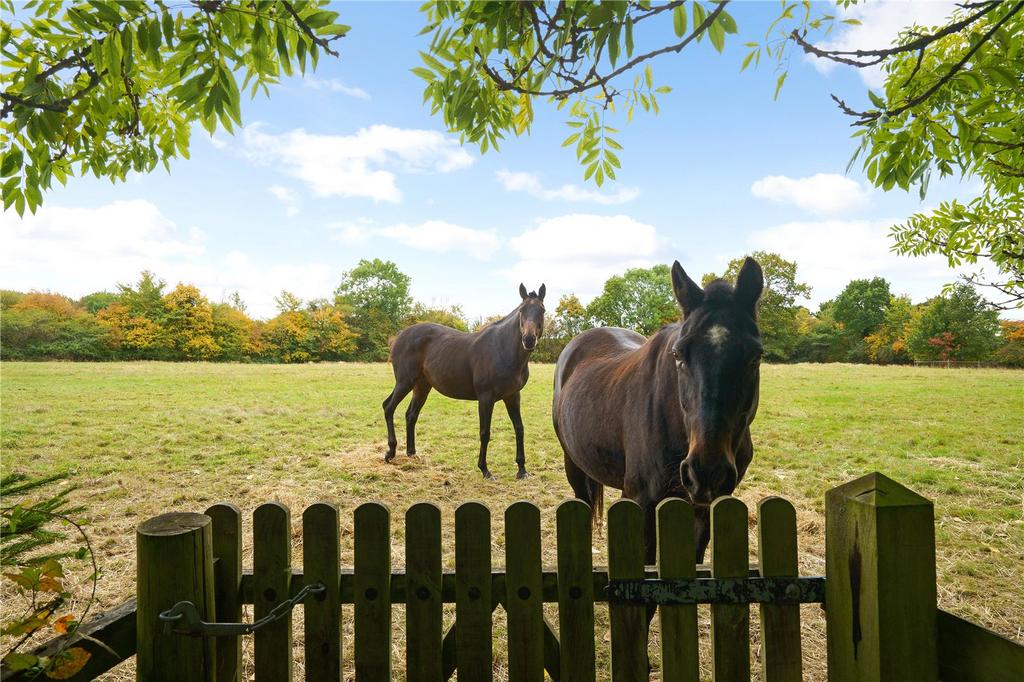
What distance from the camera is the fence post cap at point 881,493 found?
1244 mm

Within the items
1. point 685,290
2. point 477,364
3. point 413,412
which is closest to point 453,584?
point 685,290

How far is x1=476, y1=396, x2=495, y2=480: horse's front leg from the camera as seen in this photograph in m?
6.57

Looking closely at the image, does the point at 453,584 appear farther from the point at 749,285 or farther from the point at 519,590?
the point at 749,285

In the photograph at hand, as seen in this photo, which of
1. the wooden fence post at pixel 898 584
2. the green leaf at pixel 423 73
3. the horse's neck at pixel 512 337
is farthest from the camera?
the horse's neck at pixel 512 337

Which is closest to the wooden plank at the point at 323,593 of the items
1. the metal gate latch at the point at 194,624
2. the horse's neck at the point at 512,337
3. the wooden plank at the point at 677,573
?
the metal gate latch at the point at 194,624

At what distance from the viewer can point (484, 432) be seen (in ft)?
22.1

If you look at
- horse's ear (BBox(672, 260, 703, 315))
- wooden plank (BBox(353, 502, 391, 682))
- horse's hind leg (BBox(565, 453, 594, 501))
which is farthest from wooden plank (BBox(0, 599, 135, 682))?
horse's hind leg (BBox(565, 453, 594, 501))

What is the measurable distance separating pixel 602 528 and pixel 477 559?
126 inches

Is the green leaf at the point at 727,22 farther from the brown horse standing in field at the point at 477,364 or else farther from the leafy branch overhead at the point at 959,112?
the brown horse standing in field at the point at 477,364

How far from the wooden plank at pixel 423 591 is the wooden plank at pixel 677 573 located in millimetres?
700

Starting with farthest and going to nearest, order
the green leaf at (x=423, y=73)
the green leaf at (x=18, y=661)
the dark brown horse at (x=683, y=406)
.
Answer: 1. the dark brown horse at (x=683, y=406)
2. the green leaf at (x=423, y=73)
3. the green leaf at (x=18, y=661)

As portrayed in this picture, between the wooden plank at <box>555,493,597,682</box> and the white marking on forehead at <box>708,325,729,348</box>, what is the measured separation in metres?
1.02

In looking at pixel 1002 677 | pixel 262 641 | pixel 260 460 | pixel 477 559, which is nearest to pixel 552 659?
pixel 477 559

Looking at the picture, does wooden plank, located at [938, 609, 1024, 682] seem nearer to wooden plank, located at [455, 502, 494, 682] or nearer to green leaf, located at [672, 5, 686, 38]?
wooden plank, located at [455, 502, 494, 682]
